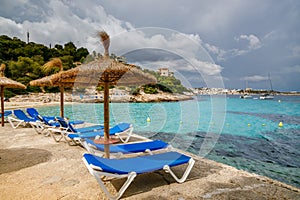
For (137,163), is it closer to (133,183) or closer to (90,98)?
(133,183)

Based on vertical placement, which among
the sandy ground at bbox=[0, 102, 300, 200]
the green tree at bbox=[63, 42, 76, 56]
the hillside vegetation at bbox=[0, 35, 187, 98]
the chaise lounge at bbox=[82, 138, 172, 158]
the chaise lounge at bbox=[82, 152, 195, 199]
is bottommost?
the sandy ground at bbox=[0, 102, 300, 200]

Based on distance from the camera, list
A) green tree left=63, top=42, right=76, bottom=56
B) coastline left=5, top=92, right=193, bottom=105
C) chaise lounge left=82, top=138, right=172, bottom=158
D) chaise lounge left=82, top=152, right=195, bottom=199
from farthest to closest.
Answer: green tree left=63, top=42, right=76, bottom=56, coastline left=5, top=92, right=193, bottom=105, chaise lounge left=82, top=138, right=172, bottom=158, chaise lounge left=82, top=152, right=195, bottom=199

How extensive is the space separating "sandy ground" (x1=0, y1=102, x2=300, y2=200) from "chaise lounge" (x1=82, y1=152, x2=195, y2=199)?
0.23m

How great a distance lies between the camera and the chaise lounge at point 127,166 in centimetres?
234

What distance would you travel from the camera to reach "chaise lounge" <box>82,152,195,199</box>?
2338 millimetres

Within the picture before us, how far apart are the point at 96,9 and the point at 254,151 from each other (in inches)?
302

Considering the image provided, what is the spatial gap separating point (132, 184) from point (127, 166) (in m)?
0.33

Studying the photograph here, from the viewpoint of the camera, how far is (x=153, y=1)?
613cm

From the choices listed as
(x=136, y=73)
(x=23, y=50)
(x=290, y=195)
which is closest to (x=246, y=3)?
(x=136, y=73)

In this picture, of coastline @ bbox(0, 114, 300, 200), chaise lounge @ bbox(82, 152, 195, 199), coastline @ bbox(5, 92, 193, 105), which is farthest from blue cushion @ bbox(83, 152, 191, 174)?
coastline @ bbox(5, 92, 193, 105)

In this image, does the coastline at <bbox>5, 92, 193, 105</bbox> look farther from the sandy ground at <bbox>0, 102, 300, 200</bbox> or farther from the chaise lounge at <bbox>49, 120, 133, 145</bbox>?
the sandy ground at <bbox>0, 102, 300, 200</bbox>

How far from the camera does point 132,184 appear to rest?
280 cm

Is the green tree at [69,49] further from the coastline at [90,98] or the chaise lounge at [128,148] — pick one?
the chaise lounge at [128,148]

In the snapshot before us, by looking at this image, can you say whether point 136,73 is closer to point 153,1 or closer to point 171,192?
point 171,192
